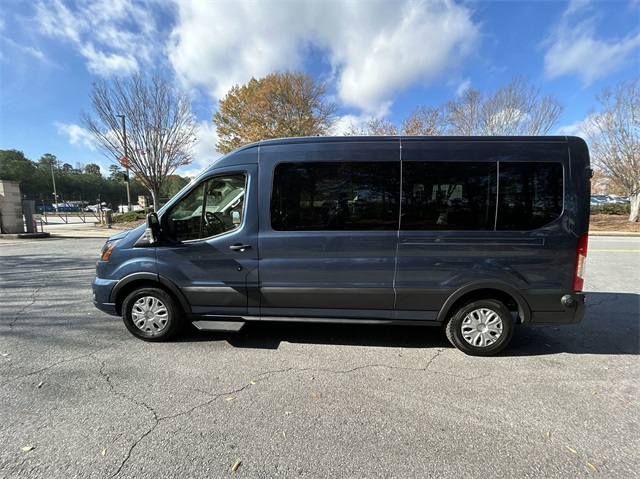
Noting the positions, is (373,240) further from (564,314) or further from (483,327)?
(564,314)

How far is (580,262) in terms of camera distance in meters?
3.23

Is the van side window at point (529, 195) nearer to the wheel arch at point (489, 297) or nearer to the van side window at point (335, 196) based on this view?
the wheel arch at point (489, 297)

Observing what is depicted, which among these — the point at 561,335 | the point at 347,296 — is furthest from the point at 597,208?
the point at 347,296

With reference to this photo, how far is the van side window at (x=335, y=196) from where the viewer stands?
3344 mm

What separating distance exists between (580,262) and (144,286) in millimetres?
5030

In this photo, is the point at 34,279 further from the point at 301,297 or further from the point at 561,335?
the point at 561,335

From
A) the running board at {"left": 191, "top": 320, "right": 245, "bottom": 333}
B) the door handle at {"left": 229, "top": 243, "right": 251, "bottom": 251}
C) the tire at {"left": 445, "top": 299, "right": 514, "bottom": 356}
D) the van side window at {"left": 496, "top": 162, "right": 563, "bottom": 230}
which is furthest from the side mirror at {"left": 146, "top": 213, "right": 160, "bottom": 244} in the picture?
the van side window at {"left": 496, "top": 162, "right": 563, "bottom": 230}

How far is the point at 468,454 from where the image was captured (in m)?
2.08

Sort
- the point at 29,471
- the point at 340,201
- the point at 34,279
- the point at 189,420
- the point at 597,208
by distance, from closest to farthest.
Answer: the point at 29,471, the point at 189,420, the point at 340,201, the point at 34,279, the point at 597,208

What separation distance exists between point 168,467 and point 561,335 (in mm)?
4624

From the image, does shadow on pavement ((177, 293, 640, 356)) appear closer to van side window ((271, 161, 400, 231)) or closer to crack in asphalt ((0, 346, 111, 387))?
crack in asphalt ((0, 346, 111, 387))

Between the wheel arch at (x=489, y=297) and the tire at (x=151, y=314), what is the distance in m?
3.21

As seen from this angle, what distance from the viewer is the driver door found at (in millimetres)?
3506

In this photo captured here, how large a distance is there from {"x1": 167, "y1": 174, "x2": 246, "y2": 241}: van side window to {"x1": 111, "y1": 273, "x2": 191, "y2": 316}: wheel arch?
1.80ft
